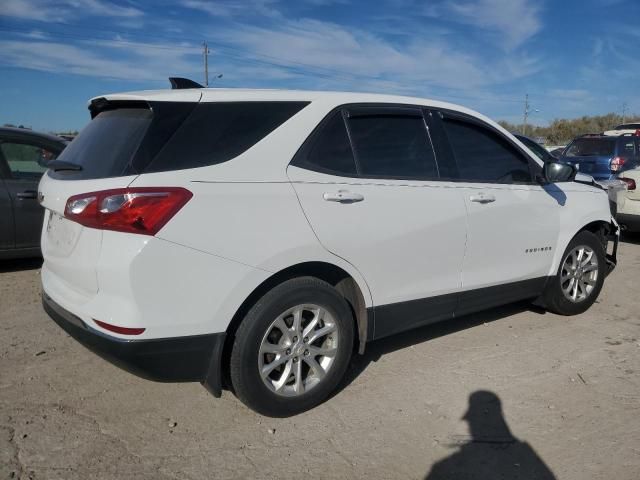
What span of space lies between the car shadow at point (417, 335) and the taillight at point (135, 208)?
1.63 metres

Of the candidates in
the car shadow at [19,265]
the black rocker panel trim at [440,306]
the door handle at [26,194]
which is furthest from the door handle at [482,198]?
the car shadow at [19,265]

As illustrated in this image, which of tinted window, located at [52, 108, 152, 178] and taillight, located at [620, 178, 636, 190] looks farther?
taillight, located at [620, 178, 636, 190]

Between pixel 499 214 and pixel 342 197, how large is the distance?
1505 mm

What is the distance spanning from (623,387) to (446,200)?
65.9 inches

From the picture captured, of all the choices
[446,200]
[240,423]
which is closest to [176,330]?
[240,423]

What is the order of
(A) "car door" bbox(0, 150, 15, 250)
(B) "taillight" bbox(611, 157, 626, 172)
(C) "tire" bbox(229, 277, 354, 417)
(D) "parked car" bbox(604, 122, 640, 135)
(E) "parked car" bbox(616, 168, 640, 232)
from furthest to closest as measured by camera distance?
1. (D) "parked car" bbox(604, 122, 640, 135)
2. (B) "taillight" bbox(611, 157, 626, 172)
3. (E) "parked car" bbox(616, 168, 640, 232)
4. (A) "car door" bbox(0, 150, 15, 250)
5. (C) "tire" bbox(229, 277, 354, 417)

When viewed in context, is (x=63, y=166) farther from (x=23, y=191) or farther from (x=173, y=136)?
(x=23, y=191)

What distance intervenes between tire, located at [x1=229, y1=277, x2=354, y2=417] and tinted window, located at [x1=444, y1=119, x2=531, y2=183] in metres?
1.49

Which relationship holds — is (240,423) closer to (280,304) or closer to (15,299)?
(280,304)

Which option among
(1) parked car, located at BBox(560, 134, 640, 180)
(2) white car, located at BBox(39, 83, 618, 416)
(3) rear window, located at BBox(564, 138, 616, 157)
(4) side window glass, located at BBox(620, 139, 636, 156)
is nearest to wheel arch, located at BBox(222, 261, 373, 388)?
(2) white car, located at BBox(39, 83, 618, 416)

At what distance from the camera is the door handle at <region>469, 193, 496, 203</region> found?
12.7ft

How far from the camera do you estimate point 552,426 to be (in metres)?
3.10

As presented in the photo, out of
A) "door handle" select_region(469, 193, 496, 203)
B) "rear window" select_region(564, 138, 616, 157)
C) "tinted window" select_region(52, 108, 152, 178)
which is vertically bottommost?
"door handle" select_region(469, 193, 496, 203)

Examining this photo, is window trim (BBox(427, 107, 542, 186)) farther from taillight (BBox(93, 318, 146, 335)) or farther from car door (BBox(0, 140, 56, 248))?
car door (BBox(0, 140, 56, 248))
